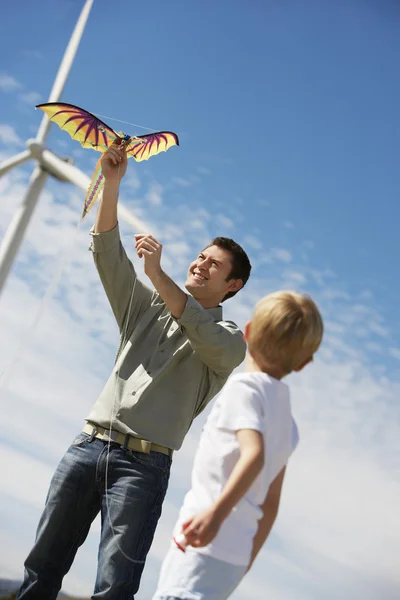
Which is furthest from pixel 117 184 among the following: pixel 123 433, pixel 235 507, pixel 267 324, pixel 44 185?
pixel 44 185

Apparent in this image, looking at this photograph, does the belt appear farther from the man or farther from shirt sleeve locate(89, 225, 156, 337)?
shirt sleeve locate(89, 225, 156, 337)

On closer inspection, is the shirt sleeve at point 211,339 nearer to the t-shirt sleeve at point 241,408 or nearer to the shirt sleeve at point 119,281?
the shirt sleeve at point 119,281

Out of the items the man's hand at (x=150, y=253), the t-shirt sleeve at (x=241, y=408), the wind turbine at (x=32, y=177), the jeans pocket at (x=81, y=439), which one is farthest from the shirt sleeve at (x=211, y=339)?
the wind turbine at (x=32, y=177)

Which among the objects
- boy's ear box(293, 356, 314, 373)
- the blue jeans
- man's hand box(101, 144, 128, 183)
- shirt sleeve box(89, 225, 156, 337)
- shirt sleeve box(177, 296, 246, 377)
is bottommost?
the blue jeans

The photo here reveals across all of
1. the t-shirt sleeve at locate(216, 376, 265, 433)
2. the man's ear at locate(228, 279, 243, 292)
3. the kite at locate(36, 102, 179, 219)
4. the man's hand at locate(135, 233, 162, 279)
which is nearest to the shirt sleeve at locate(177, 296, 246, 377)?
the man's hand at locate(135, 233, 162, 279)

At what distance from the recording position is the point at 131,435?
3883 mm

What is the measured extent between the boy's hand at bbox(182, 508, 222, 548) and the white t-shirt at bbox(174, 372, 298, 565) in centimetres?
14

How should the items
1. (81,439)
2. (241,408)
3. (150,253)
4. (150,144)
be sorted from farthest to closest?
(150,144) → (81,439) → (150,253) → (241,408)

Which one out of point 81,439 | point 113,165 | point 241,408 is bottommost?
point 81,439

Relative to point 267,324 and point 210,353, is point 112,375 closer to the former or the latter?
point 210,353

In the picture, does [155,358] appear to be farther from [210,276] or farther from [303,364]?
[303,364]

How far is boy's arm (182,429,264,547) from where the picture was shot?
2.40m

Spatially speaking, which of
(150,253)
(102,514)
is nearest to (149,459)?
(102,514)

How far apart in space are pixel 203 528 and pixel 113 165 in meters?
2.81
